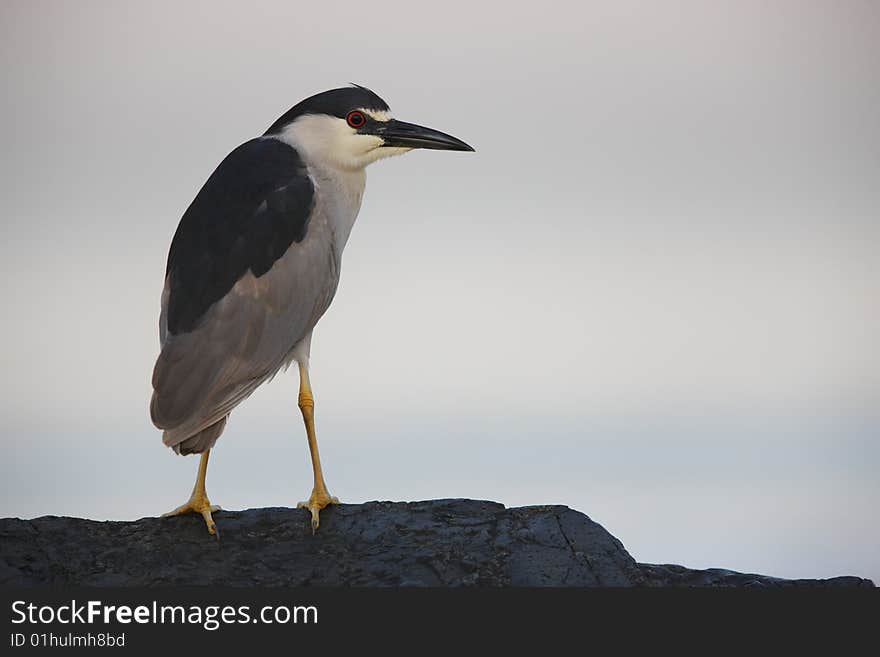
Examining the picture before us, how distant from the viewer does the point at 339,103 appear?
22.8 feet

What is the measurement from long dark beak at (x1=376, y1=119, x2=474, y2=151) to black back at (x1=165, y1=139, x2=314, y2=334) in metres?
0.60

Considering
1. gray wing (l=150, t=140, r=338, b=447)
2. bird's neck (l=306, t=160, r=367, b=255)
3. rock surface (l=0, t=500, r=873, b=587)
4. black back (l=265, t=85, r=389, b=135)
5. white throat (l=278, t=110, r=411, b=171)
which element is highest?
black back (l=265, t=85, r=389, b=135)

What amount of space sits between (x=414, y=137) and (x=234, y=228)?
1290 mm

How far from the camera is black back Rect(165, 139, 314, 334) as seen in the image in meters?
6.28

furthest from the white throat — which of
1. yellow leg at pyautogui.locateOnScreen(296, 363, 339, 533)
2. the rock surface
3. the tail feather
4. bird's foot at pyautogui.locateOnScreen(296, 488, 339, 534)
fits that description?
the rock surface

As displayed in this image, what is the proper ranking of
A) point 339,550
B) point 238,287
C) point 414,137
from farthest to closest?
point 414,137 < point 238,287 < point 339,550

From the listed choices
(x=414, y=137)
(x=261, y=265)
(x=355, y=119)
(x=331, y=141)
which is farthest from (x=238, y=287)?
(x=414, y=137)

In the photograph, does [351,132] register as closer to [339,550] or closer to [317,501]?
[317,501]

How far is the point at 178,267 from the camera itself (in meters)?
6.40

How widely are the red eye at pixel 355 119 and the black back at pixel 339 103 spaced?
3cm

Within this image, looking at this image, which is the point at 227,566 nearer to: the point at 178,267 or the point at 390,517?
the point at 390,517

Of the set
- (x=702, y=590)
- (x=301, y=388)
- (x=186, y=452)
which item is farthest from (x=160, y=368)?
(x=702, y=590)

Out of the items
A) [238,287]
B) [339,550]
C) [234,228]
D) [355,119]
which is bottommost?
[339,550]

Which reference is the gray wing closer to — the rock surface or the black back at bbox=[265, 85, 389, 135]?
the black back at bbox=[265, 85, 389, 135]
